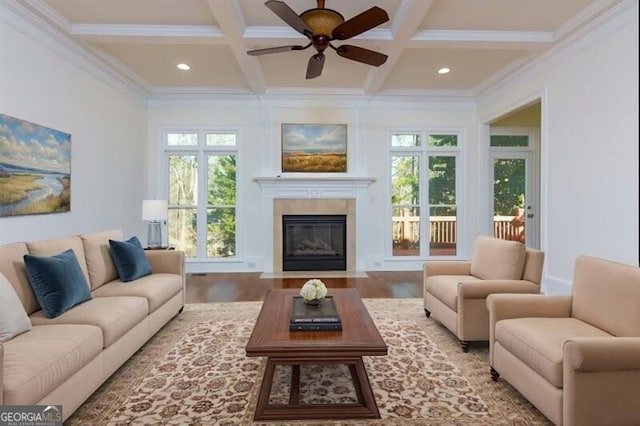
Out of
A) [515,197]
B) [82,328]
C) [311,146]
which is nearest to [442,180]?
[515,197]

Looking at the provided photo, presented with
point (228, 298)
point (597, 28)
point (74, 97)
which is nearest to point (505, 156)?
point (597, 28)

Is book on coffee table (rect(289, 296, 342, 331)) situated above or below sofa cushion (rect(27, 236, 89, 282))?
below

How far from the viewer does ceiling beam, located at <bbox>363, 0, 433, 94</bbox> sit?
3.38m

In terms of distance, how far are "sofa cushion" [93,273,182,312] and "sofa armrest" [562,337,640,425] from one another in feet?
9.87

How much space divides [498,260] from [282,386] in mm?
2242

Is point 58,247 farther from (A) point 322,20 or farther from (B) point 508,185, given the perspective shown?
(B) point 508,185

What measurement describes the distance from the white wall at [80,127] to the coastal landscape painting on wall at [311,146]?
2446 millimetres

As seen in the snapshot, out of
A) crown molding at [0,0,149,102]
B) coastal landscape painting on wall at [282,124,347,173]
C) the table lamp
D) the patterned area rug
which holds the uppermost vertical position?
crown molding at [0,0,149,102]

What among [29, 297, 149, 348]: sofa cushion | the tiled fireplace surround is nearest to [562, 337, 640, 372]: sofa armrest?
[29, 297, 149, 348]: sofa cushion

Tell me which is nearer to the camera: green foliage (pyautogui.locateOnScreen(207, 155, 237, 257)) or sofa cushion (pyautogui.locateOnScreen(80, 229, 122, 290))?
sofa cushion (pyautogui.locateOnScreen(80, 229, 122, 290))

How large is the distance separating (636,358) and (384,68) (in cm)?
422

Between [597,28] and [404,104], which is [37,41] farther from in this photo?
[597,28]

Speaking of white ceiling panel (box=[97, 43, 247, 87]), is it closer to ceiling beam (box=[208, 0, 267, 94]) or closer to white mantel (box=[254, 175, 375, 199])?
Answer: ceiling beam (box=[208, 0, 267, 94])

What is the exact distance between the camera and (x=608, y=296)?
7.46ft
